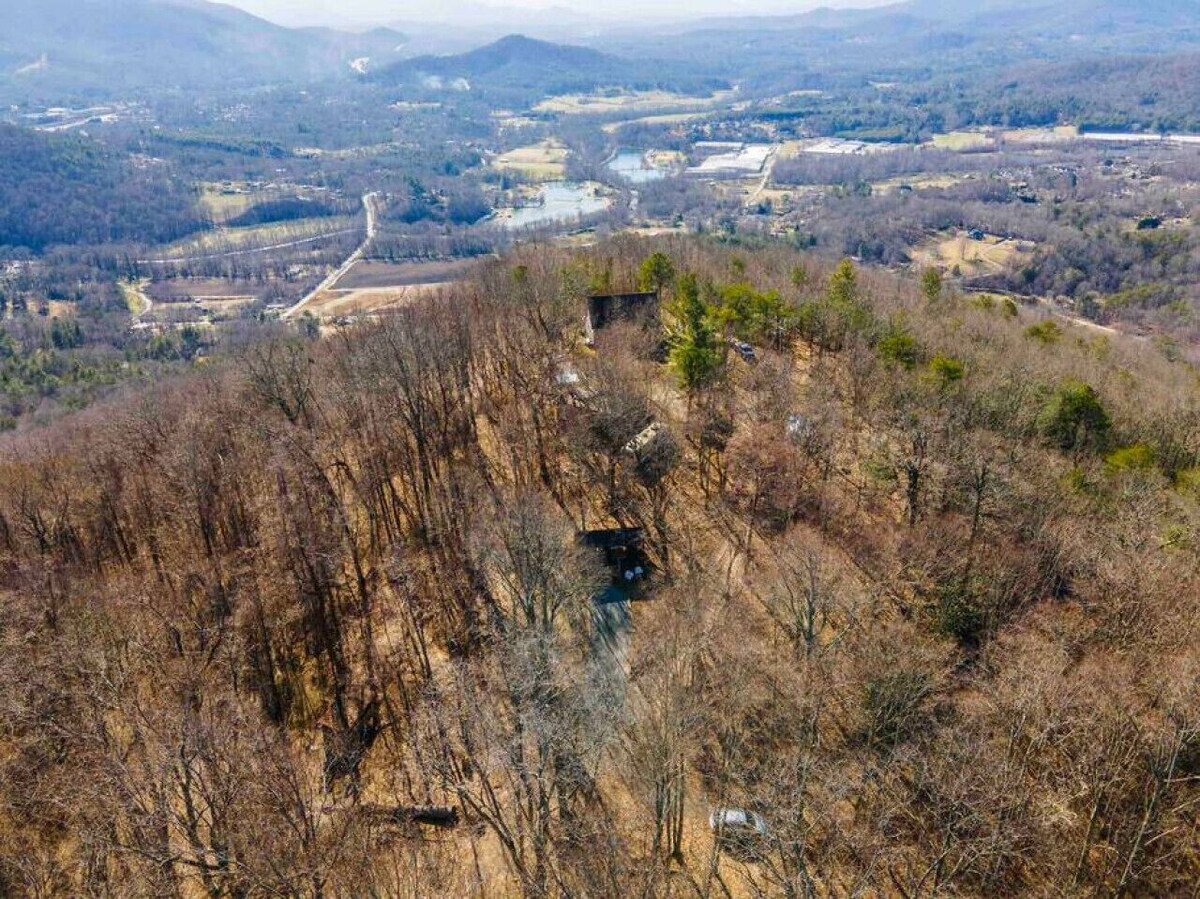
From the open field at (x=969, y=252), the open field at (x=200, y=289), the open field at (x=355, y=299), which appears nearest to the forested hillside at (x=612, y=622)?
the open field at (x=355, y=299)

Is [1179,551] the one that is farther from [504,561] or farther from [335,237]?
[335,237]

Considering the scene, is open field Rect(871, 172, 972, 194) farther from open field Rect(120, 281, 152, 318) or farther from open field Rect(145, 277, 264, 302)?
open field Rect(120, 281, 152, 318)

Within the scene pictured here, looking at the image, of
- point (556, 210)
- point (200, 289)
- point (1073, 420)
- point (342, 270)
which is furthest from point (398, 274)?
point (1073, 420)

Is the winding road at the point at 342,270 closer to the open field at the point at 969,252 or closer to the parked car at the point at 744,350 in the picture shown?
the parked car at the point at 744,350

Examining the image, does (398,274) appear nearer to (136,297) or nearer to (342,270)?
(342,270)

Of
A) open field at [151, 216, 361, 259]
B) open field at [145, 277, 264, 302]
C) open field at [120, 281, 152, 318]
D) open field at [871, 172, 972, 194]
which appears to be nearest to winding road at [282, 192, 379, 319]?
open field at [151, 216, 361, 259]
